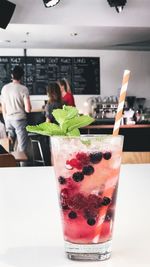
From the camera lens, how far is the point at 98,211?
67cm

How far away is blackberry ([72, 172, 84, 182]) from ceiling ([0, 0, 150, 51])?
16.1ft

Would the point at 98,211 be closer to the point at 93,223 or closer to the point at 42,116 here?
the point at 93,223

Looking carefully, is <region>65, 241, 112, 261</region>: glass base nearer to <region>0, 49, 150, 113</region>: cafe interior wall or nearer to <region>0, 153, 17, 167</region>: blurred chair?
<region>0, 153, 17, 167</region>: blurred chair

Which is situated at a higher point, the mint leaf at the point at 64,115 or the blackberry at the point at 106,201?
the mint leaf at the point at 64,115

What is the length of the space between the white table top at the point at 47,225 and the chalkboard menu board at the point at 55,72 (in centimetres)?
761

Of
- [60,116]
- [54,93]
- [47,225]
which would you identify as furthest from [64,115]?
[54,93]

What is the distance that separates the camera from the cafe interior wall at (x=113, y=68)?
8961 mm

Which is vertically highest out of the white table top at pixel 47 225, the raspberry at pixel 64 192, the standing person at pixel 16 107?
the raspberry at pixel 64 192

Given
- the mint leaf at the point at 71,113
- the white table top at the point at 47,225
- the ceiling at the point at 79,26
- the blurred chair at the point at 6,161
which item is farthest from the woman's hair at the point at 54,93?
the mint leaf at the point at 71,113

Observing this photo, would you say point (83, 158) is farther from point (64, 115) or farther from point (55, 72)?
point (55, 72)

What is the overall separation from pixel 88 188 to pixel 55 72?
8339 millimetres

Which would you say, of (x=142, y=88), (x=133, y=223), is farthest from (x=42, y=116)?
(x=133, y=223)

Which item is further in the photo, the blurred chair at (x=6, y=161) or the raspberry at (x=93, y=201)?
the blurred chair at (x=6, y=161)

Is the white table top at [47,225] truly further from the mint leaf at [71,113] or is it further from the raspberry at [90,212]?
→ the mint leaf at [71,113]
